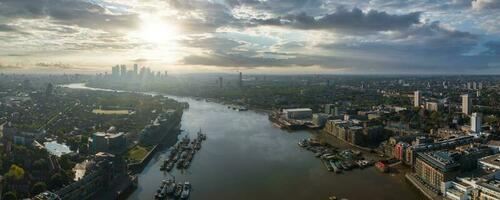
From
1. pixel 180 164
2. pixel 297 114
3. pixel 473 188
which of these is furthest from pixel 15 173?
pixel 297 114

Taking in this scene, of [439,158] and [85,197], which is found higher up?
[439,158]

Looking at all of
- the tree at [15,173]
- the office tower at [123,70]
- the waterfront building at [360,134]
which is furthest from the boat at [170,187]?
the office tower at [123,70]

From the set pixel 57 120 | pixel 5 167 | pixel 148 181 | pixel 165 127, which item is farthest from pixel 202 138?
pixel 57 120

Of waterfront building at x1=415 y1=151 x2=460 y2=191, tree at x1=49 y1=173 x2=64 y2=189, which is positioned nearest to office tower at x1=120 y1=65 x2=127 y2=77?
tree at x1=49 y1=173 x2=64 y2=189

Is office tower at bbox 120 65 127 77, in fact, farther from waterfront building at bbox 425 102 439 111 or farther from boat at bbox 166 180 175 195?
boat at bbox 166 180 175 195

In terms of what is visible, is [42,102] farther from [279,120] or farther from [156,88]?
[156,88]

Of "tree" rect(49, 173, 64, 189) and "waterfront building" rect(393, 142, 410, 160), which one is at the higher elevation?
"waterfront building" rect(393, 142, 410, 160)
